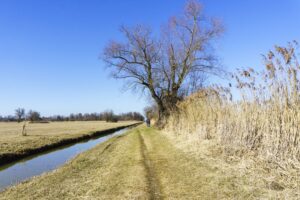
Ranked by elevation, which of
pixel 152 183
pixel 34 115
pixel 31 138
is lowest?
pixel 152 183

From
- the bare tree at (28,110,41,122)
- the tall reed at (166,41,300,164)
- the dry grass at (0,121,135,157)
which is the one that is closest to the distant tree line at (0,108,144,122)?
the bare tree at (28,110,41,122)

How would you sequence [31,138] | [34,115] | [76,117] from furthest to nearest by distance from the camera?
[76,117] → [34,115] → [31,138]

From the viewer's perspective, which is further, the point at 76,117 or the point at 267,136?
the point at 76,117

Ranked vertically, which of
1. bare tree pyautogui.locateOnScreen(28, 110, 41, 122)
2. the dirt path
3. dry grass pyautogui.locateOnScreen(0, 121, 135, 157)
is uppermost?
bare tree pyautogui.locateOnScreen(28, 110, 41, 122)

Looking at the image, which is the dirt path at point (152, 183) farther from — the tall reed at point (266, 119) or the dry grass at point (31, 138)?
the dry grass at point (31, 138)

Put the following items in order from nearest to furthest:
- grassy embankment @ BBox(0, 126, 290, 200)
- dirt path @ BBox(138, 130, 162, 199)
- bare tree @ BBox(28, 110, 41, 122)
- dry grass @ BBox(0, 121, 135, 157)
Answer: grassy embankment @ BBox(0, 126, 290, 200), dirt path @ BBox(138, 130, 162, 199), dry grass @ BBox(0, 121, 135, 157), bare tree @ BBox(28, 110, 41, 122)

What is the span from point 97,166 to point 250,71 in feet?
19.7

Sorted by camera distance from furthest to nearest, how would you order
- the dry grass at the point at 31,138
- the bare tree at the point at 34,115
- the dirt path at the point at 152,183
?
the bare tree at the point at 34,115 < the dry grass at the point at 31,138 < the dirt path at the point at 152,183

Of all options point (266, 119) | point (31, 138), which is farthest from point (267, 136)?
point (31, 138)

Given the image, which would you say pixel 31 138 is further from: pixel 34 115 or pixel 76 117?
pixel 76 117

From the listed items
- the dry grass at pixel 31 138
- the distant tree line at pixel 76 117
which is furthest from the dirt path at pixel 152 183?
the distant tree line at pixel 76 117

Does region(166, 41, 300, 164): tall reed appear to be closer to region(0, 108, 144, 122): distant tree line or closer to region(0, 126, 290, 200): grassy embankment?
region(0, 126, 290, 200): grassy embankment

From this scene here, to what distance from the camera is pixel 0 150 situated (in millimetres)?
15594

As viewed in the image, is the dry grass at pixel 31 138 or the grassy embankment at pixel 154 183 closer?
the grassy embankment at pixel 154 183
